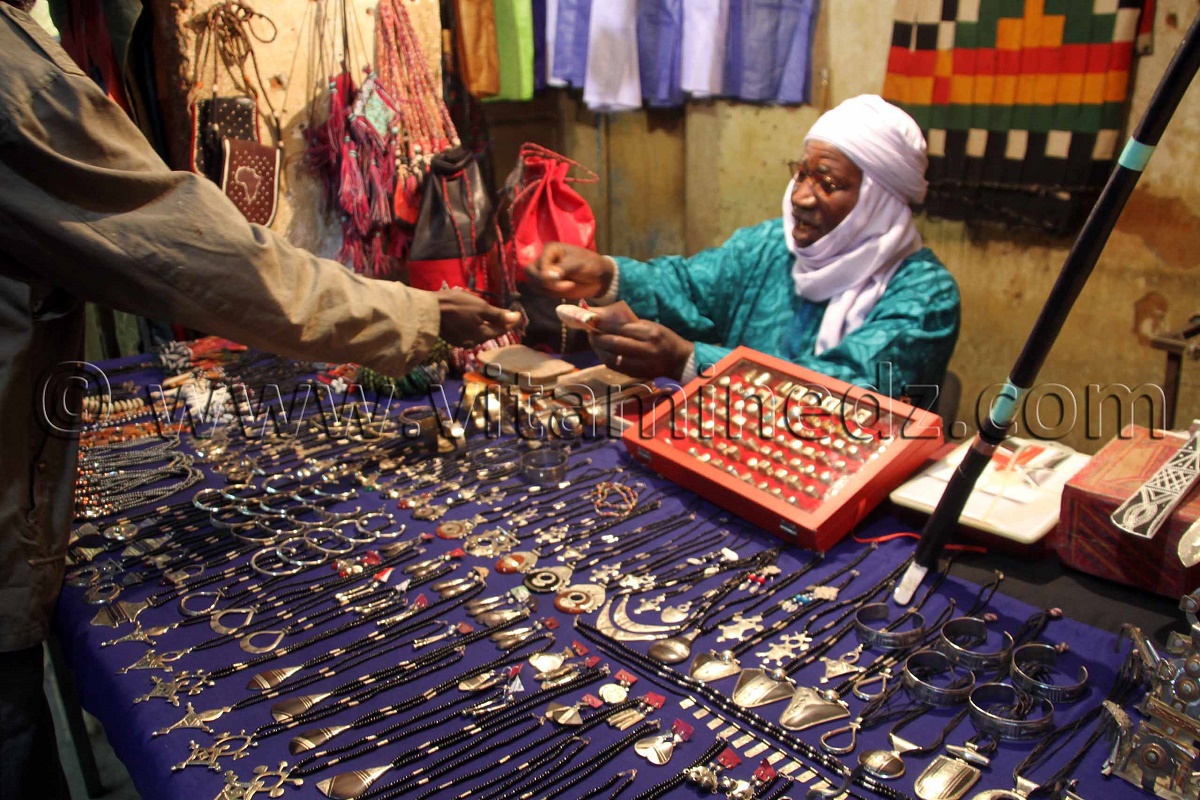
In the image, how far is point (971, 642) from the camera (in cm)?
177

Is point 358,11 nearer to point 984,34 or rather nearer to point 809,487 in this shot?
point 984,34

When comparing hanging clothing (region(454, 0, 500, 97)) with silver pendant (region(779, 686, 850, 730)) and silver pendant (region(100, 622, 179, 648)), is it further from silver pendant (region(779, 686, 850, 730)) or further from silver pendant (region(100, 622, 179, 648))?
silver pendant (region(779, 686, 850, 730))

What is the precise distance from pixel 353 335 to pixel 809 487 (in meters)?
1.18

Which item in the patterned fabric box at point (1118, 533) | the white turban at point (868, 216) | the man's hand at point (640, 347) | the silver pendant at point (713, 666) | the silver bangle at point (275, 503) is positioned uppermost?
the white turban at point (868, 216)

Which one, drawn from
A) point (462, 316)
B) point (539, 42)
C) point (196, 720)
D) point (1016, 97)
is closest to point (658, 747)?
point (196, 720)

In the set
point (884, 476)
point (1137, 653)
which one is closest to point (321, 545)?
point (884, 476)

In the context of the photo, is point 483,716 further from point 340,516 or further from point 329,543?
point 340,516

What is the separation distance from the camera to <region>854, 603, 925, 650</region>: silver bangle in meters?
1.75

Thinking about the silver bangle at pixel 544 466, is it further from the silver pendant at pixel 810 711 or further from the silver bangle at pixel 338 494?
the silver pendant at pixel 810 711

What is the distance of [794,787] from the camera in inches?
56.6

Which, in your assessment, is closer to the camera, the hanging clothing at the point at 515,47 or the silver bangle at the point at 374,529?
the silver bangle at the point at 374,529

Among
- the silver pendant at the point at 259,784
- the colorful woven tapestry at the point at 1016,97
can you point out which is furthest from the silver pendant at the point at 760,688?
the colorful woven tapestry at the point at 1016,97

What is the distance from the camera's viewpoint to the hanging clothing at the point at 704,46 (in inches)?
163

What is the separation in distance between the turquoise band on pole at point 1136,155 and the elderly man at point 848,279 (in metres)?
1.14
